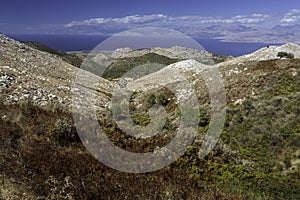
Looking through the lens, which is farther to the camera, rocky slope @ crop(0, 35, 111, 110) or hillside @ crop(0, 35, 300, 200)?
rocky slope @ crop(0, 35, 111, 110)

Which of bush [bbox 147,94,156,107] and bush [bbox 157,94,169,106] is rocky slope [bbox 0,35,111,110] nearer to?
bush [bbox 147,94,156,107]

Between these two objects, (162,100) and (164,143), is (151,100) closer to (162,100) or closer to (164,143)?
(162,100)

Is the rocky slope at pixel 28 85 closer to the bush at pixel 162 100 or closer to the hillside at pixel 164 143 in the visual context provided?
the hillside at pixel 164 143

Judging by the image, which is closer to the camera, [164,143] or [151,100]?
[164,143]

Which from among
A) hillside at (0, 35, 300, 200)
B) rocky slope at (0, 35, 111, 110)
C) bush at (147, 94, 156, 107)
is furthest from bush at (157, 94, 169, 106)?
rocky slope at (0, 35, 111, 110)

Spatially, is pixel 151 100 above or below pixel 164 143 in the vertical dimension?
below

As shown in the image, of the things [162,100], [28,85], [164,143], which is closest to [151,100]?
[162,100]

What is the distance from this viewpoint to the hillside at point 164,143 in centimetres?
711

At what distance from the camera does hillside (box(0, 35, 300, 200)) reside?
7105mm

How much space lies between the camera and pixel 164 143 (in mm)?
12562

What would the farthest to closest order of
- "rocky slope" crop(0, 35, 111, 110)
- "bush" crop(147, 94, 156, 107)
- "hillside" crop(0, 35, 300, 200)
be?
1. "bush" crop(147, 94, 156, 107)
2. "rocky slope" crop(0, 35, 111, 110)
3. "hillside" crop(0, 35, 300, 200)

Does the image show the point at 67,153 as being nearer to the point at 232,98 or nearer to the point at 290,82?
the point at 232,98

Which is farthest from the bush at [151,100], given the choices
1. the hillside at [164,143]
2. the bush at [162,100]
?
the bush at [162,100]

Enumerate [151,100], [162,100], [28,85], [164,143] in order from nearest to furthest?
[164,143] → [28,85] → [151,100] → [162,100]
